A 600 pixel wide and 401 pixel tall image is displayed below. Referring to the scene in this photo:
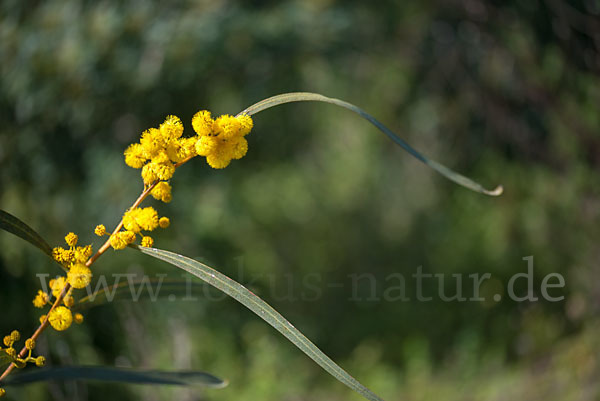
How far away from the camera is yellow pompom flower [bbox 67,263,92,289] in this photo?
58 centimetres

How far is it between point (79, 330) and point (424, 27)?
164cm

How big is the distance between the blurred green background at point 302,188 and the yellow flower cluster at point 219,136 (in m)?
0.96

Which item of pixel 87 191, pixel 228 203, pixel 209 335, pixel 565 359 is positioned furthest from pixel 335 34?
pixel 565 359

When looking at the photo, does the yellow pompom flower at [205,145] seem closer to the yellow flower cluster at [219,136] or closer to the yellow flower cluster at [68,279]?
the yellow flower cluster at [219,136]

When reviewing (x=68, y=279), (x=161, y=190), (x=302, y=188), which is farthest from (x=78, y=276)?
(x=302, y=188)

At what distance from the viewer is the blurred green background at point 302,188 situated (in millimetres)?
1647

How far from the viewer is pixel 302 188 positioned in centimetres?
274

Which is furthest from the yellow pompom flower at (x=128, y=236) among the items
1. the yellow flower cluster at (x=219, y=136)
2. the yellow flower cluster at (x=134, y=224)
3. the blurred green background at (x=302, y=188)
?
the blurred green background at (x=302, y=188)

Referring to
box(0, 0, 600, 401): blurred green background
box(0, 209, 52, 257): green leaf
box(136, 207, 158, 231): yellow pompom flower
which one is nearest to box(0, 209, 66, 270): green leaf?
box(0, 209, 52, 257): green leaf

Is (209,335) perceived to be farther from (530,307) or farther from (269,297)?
(530,307)

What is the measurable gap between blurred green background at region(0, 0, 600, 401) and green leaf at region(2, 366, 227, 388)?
27.9 inches

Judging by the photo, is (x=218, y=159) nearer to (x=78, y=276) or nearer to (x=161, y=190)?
(x=161, y=190)

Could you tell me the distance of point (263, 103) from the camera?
0.64m

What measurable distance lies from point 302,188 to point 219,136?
6.97 ft
